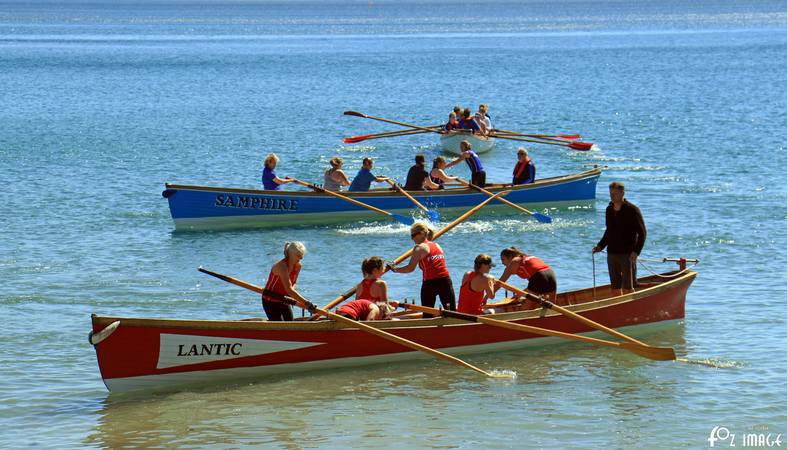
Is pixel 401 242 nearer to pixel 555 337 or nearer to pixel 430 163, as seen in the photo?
pixel 555 337

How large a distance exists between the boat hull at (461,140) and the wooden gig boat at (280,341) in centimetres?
1920

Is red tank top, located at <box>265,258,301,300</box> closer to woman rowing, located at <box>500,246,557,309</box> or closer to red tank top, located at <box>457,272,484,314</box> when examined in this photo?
red tank top, located at <box>457,272,484,314</box>

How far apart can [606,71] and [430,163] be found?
42.1 meters

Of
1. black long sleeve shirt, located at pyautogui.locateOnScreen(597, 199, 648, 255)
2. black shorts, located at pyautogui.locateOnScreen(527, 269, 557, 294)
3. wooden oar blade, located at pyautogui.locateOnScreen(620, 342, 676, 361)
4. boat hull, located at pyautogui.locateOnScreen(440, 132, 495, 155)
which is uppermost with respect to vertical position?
boat hull, located at pyautogui.locateOnScreen(440, 132, 495, 155)

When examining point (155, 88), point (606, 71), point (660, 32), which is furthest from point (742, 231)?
point (660, 32)

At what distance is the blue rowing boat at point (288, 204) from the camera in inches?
986

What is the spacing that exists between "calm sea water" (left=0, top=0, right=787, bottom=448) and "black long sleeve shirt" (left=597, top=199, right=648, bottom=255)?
1609 mm

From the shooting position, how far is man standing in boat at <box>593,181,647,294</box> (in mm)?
16422

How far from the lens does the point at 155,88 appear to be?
208 ft

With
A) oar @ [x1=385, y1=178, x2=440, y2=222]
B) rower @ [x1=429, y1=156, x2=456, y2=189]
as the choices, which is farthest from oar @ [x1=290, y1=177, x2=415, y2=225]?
rower @ [x1=429, y1=156, x2=456, y2=189]

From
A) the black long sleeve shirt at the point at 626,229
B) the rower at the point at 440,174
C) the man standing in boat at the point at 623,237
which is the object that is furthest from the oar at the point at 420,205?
the black long sleeve shirt at the point at 626,229

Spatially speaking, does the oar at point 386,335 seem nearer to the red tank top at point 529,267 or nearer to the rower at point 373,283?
the rower at point 373,283
